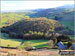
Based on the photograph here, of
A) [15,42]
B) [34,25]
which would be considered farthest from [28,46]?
[34,25]

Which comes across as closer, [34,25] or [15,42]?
[15,42]

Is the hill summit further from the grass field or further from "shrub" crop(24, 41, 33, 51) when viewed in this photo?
"shrub" crop(24, 41, 33, 51)

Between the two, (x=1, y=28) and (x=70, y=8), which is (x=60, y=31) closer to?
(x=70, y=8)

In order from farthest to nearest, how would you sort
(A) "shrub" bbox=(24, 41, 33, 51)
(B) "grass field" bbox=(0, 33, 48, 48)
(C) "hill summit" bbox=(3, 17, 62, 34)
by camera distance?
(C) "hill summit" bbox=(3, 17, 62, 34) < (B) "grass field" bbox=(0, 33, 48, 48) < (A) "shrub" bbox=(24, 41, 33, 51)

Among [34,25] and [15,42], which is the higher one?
[34,25]

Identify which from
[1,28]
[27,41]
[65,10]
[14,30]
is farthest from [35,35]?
[65,10]

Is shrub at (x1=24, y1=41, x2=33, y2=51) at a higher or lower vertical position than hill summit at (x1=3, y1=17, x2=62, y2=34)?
lower

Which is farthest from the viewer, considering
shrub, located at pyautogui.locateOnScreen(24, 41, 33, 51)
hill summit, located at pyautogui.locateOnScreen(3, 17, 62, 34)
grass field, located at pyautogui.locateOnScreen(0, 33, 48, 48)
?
hill summit, located at pyautogui.locateOnScreen(3, 17, 62, 34)

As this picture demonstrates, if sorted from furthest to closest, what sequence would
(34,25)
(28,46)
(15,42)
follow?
(34,25) → (15,42) → (28,46)

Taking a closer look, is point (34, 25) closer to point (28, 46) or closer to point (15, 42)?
point (15, 42)

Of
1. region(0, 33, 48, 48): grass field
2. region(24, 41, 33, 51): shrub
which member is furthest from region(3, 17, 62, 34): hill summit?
region(24, 41, 33, 51): shrub

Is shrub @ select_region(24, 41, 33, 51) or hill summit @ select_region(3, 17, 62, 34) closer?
shrub @ select_region(24, 41, 33, 51)
